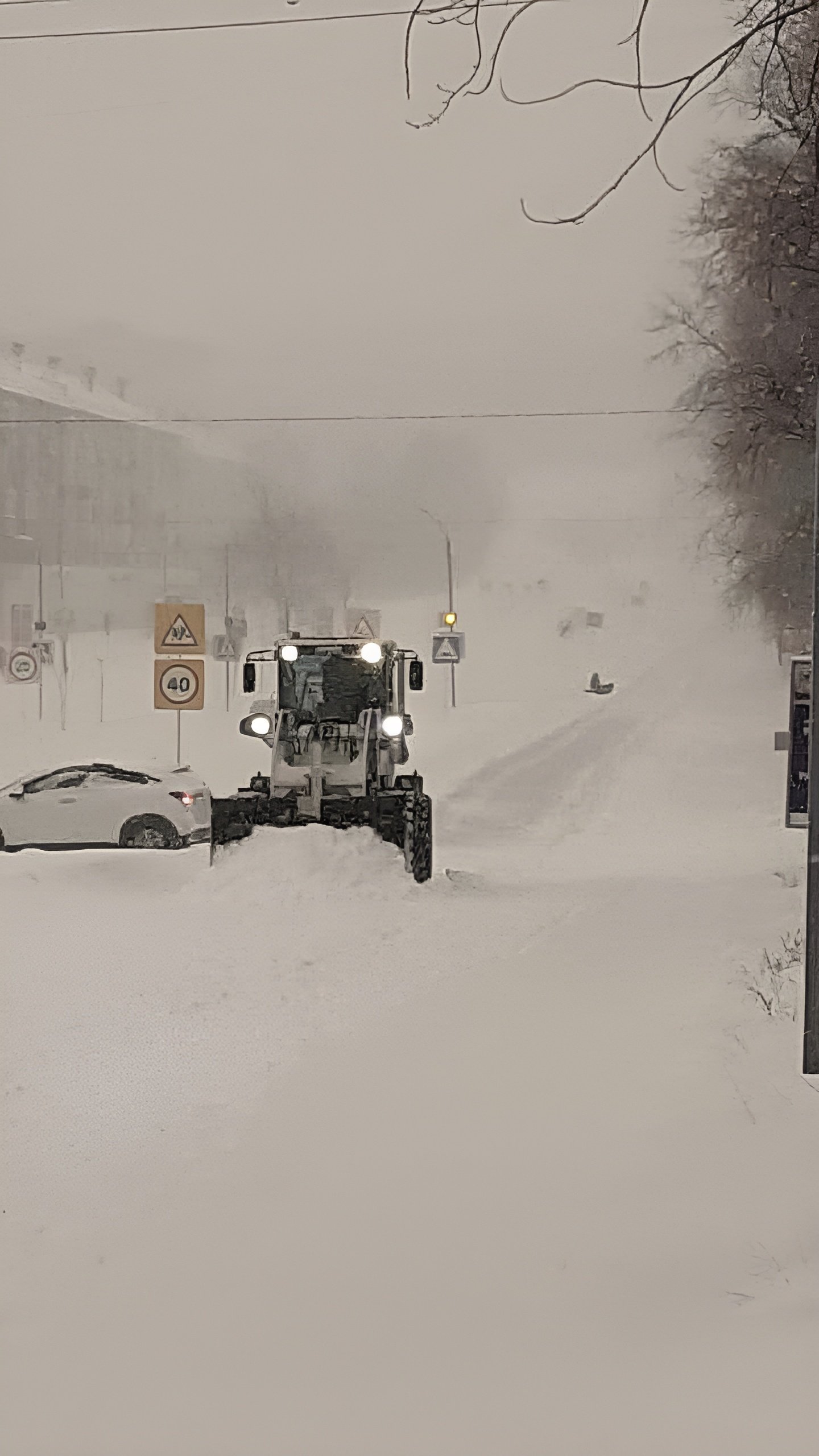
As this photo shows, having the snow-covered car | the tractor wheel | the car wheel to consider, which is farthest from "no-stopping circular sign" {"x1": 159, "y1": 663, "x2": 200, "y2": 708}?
the tractor wheel

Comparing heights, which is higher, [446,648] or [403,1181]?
[446,648]

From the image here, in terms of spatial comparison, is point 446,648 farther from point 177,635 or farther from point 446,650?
point 177,635

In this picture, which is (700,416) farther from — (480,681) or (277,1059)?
(480,681)

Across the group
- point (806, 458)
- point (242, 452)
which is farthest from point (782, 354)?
point (242, 452)

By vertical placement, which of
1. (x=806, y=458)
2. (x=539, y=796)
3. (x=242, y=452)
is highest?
(x=242, y=452)

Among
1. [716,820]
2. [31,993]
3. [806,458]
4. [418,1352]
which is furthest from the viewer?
[716,820]

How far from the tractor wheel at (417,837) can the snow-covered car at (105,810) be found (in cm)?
368

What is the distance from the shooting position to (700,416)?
20766 millimetres

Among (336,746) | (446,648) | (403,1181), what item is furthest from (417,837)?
(446,648)

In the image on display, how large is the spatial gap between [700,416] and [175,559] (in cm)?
7317

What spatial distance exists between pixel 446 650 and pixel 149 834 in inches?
495

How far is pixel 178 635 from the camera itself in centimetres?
2042

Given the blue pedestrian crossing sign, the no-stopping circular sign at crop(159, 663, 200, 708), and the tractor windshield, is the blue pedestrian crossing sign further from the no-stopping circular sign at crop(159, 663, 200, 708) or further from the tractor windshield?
the tractor windshield

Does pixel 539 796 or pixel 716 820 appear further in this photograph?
pixel 539 796
